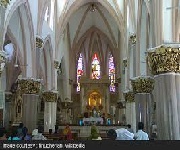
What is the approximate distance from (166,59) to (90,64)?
30808 mm

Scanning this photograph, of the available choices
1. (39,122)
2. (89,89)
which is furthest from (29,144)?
(89,89)

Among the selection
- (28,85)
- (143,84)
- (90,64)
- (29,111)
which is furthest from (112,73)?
(143,84)

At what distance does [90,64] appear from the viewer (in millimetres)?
44375

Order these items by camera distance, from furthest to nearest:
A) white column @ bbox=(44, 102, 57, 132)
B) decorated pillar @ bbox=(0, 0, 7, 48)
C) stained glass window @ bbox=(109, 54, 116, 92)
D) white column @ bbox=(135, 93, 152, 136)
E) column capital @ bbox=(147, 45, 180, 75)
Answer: stained glass window @ bbox=(109, 54, 116, 92), white column @ bbox=(44, 102, 57, 132), white column @ bbox=(135, 93, 152, 136), decorated pillar @ bbox=(0, 0, 7, 48), column capital @ bbox=(147, 45, 180, 75)

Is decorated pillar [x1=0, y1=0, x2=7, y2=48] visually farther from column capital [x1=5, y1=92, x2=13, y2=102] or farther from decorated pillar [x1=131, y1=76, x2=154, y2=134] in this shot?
column capital [x1=5, y1=92, x2=13, y2=102]

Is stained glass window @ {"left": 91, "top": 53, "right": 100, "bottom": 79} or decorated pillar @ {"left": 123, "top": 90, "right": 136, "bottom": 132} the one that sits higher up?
stained glass window @ {"left": 91, "top": 53, "right": 100, "bottom": 79}

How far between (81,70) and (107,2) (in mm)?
14386

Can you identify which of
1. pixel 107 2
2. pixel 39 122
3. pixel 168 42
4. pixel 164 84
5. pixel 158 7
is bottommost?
pixel 39 122

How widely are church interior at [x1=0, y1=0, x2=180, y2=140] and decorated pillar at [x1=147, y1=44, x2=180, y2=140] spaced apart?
37 mm

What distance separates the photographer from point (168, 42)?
14.1 metres

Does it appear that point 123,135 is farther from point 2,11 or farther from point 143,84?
point 143,84

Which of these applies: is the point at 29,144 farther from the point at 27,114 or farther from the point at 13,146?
the point at 27,114

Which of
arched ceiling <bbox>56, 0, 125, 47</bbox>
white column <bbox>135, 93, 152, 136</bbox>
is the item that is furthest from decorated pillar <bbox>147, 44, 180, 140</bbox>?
arched ceiling <bbox>56, 0, 125, 47</bbox>

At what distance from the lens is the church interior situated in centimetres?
1412
